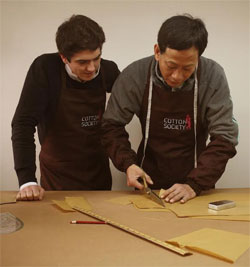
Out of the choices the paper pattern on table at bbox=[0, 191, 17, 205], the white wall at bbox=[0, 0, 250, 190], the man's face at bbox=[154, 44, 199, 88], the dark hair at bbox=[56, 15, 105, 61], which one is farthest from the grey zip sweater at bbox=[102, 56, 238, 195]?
the white wall at bbox=[0, 0, 250, 190]

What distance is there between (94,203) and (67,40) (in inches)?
26.7

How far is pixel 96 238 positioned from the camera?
96 cm

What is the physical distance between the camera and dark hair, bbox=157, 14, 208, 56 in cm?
140

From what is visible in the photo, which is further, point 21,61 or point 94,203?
point 21,61

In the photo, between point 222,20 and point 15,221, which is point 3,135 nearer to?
point 15,221

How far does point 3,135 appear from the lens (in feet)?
7.54

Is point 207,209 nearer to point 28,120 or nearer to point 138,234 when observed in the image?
point 138,234

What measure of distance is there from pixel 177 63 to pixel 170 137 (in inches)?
14.2

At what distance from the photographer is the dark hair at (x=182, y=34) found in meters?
1.40

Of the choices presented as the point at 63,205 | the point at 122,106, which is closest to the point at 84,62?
the point at 122,106

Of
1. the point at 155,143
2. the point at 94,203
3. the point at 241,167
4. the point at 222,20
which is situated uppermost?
the point at 222,20

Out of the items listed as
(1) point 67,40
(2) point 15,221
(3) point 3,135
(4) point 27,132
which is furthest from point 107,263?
(3) point 3,135

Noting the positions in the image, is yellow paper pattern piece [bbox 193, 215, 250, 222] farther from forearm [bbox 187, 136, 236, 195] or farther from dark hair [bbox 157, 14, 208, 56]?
dark hair [bbox 157, 14, 208, 56]

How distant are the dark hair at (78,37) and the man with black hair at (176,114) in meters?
0.22
